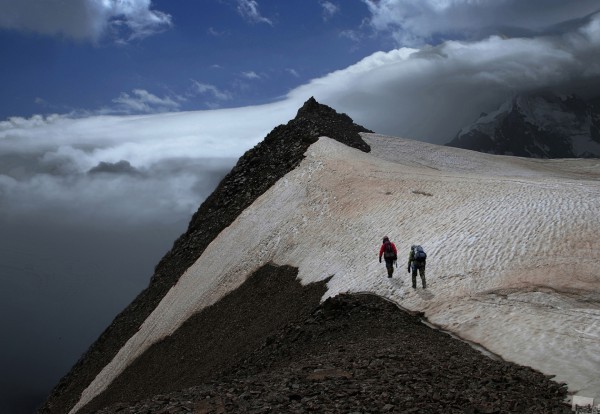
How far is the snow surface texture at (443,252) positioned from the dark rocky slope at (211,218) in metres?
2.22

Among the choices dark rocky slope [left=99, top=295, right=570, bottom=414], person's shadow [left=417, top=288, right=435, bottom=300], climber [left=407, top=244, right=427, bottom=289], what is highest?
climber [left=407, top=244, right=427, bottom=289]

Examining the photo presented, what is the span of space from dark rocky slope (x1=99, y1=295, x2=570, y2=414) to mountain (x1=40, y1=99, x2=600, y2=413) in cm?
6

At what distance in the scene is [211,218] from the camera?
53.8 metres

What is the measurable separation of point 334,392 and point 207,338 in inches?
828

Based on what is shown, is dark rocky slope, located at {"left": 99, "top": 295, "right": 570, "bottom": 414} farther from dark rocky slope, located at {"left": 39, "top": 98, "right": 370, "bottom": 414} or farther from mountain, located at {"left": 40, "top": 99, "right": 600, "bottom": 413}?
dark rocky slope, located at {"left": 39, "top": 98, "right": 370, "bottom": 414}

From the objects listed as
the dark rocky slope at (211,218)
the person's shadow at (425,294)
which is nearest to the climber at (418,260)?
the person's shadow at (425,294)

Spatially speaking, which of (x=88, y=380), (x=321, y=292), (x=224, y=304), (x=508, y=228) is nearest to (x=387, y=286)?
(x=321, y=292)

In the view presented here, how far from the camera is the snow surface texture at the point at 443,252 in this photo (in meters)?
19.1

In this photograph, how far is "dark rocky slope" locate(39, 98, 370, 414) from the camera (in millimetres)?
46519

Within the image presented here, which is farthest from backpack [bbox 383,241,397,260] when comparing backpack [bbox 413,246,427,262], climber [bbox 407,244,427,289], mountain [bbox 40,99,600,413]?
backpack [bbox 413,246,427,262]

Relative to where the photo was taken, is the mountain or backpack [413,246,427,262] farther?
backpack [413,246,427,262]

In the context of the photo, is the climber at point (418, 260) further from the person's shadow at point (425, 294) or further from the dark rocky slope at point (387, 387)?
the dark rocky slope at point (387, 387)

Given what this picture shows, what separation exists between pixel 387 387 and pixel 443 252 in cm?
1530

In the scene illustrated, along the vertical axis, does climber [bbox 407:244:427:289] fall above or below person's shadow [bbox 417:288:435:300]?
above
